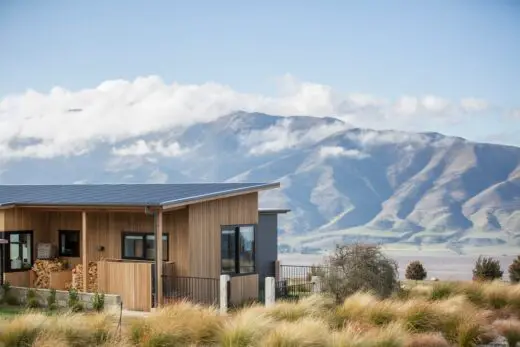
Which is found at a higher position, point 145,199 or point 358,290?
point 145,199

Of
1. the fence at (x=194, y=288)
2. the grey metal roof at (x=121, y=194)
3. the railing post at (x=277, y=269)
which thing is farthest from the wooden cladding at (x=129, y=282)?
the railing post at (x=277, y=269)

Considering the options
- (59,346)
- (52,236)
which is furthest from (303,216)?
(59,346)

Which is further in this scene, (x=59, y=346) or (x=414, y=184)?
(x=414, y=184)

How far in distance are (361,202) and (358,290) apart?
537ft

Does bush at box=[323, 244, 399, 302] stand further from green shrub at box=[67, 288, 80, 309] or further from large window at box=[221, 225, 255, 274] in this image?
green shrub at box=[67, 288, 80, 309]

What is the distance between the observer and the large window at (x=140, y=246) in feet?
80.2

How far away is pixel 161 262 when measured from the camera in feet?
75.8

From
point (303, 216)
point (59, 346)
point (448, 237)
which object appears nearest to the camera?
point (59, 346)

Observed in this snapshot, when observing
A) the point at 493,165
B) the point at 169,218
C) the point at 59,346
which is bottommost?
the point at 59,346

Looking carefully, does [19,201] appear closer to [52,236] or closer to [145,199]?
[52,236]

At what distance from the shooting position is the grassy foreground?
48.5 feet

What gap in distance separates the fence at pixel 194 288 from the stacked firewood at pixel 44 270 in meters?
4.08

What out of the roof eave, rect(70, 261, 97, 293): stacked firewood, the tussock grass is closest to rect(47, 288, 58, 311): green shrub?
rect(70, 261, 97, 293): stacked firewood

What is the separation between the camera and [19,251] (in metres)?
26.5
